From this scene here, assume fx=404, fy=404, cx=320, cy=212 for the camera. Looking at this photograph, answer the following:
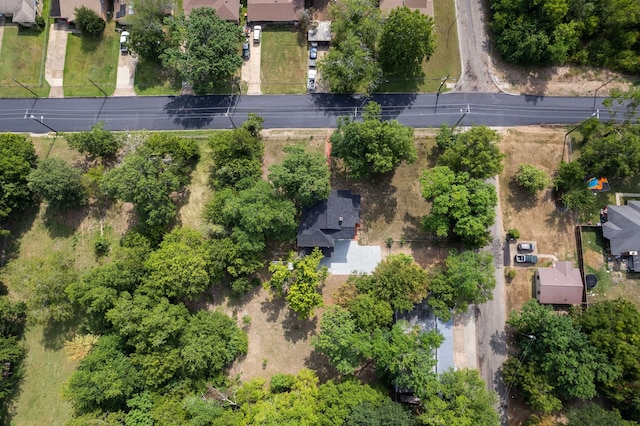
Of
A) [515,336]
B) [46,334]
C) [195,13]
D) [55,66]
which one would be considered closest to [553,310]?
[515,336]

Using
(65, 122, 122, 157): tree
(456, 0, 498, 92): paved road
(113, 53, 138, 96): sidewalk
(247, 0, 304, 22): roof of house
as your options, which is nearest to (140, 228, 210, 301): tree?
(65, 122, 122, 157): tree

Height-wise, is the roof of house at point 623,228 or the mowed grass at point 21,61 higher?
the mowed grass at point 21,61

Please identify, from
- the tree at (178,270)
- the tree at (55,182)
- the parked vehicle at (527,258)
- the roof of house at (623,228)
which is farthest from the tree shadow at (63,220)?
the roof of house at (623,228)

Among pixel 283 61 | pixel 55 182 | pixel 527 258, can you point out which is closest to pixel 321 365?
pixel 527 258

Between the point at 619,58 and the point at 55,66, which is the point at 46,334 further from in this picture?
the point at 619,58

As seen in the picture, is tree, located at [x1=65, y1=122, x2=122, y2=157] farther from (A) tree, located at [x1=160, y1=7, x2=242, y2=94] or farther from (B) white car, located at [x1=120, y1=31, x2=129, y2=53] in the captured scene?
(B) white car, located at [x1=120, y1=31, x2=129, y2=53]

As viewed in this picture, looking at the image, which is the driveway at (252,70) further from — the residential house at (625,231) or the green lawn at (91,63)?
the residential house at (625,231)

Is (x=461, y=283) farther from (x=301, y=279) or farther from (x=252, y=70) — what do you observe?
(x=252, y=70)
